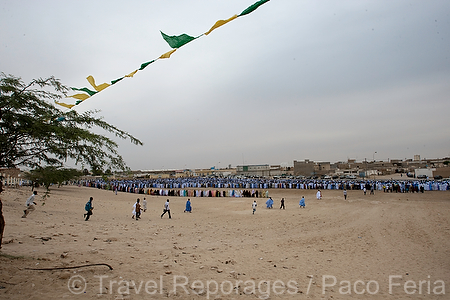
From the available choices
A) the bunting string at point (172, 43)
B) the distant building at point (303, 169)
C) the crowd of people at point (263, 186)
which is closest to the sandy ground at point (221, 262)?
the bunting string at point (172, 43)

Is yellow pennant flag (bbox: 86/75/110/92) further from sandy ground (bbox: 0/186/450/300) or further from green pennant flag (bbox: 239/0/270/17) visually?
sandy ground (bbox: 0/186/450/300)

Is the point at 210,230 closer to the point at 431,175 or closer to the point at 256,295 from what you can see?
the point at 256,295

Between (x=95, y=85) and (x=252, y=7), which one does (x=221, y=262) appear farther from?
(x=252, y=7)

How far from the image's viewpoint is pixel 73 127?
5.87 metres

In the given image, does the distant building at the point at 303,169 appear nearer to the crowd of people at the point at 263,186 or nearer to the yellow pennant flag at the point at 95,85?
the crowd of people at the point at 263,186

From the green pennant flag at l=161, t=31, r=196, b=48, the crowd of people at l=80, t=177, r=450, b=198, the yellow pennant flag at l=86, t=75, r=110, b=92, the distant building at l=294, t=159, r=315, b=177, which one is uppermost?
the green pennant flag at l=161, t=31, r=196, b=48

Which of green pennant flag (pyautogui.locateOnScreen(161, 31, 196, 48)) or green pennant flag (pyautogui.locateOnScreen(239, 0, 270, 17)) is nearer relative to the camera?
green pennant flag (pyautogui.locateOnScreen(239, 0, 270, 17))

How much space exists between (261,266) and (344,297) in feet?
8.04

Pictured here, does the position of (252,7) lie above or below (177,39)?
above

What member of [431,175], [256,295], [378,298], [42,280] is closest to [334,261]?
[378,298]

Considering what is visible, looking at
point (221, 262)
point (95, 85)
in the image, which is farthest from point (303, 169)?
point (95, 85)

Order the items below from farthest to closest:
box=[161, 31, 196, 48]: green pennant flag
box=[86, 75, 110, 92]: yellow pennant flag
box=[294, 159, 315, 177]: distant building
→ 1. box=[294, 159, 315, 177]: distant building
2. box=[86, 75, 110, 92]: yellow pennant flag
3. box=[161, 31, 196, 48]: green pennant flag

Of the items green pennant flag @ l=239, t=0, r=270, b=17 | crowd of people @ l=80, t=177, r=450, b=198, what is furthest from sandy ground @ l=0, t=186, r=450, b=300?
crowd of people @ l=80, t=177, r=450, b=198

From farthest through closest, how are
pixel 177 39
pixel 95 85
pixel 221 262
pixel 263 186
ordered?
pixel 263 186
pixel 221 262
pixel 95 85
pixel 177 39
